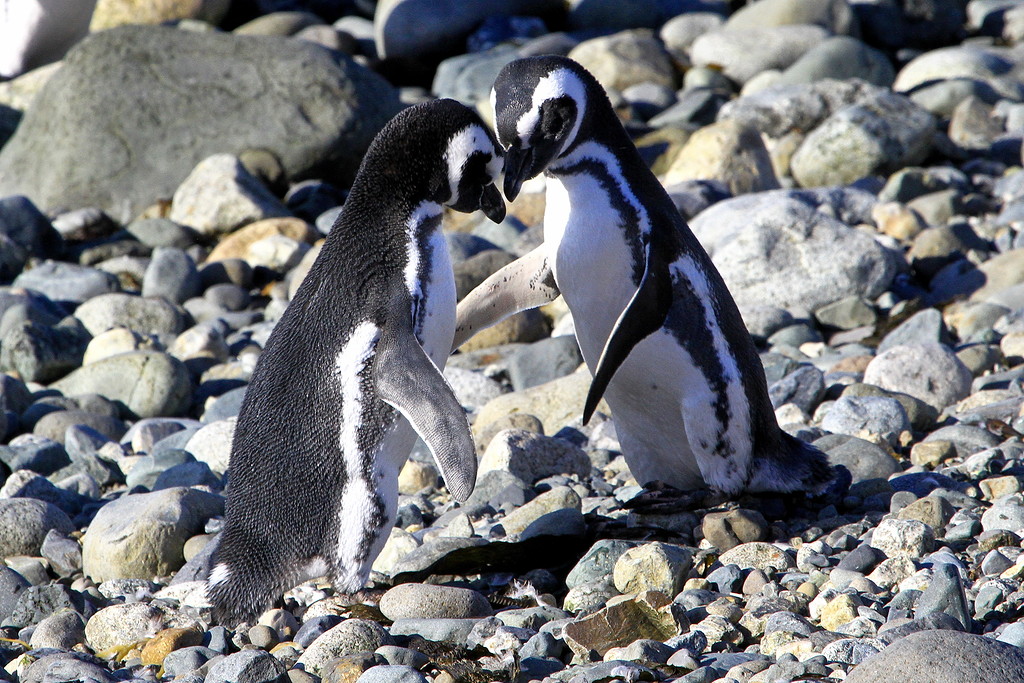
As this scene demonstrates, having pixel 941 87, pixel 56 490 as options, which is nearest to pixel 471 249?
pixel 56 490

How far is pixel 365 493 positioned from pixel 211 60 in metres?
8.29

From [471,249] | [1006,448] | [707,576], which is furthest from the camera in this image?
[471,249]

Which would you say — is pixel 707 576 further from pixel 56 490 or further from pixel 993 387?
pixel 56 490

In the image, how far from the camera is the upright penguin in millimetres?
3699

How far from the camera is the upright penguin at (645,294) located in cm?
370

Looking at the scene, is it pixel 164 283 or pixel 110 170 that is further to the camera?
pixel 110 170

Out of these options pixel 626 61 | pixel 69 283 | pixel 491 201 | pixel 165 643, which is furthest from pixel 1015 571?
pixel 626 61

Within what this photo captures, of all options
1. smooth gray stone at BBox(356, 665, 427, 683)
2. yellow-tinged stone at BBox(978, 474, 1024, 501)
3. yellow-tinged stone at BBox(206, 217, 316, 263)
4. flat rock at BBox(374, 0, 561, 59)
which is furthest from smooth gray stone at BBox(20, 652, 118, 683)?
flat rock at BBox(374, 0, 561, 59)

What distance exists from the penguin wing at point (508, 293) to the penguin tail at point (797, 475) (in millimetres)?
983

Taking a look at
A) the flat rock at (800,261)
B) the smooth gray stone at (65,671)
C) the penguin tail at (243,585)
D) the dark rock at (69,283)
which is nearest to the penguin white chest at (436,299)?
the penguin tail at (243,585)

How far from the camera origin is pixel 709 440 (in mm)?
3889

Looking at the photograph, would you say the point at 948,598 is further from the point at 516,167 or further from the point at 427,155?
the point at 427,155

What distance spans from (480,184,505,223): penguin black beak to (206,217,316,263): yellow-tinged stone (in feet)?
16.8

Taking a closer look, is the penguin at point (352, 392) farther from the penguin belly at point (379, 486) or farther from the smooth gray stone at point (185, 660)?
the smooth gray stone at point (185, 660)
